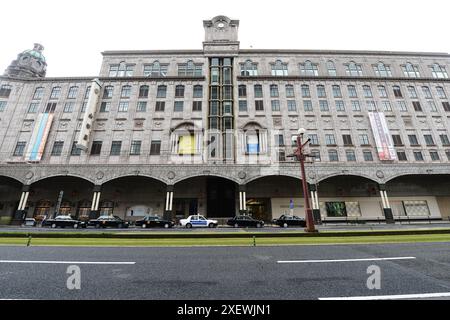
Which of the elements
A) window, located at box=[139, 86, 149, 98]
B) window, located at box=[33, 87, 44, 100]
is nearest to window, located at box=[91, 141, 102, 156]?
window, located at box=[139, 86, 149, 98]

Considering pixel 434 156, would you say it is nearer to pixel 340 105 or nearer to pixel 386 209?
pixel 386 209

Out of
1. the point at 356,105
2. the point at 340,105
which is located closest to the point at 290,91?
the point at 340,105

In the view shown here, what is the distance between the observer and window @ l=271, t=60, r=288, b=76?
33.0 metres

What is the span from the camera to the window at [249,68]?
1291 inches

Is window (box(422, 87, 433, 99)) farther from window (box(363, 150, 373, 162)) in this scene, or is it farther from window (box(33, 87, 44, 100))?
window (box(33, 87, 44, 100))

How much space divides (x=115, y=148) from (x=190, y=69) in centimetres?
1749

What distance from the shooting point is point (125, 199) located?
2744cm

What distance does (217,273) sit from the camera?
17.2 feet

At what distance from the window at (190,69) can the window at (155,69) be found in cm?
251

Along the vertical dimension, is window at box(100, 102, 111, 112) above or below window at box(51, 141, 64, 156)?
above

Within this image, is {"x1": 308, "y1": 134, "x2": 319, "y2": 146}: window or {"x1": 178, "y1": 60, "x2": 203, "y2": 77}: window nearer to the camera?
{"x1": 308, "y1": 134, "x2": 319, "y2": 146}: window

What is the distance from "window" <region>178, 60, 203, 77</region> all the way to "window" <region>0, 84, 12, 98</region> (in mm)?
25586

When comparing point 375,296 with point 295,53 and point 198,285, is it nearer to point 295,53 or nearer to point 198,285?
point 198,285

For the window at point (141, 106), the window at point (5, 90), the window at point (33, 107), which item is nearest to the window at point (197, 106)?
the window at point (141, 106)
